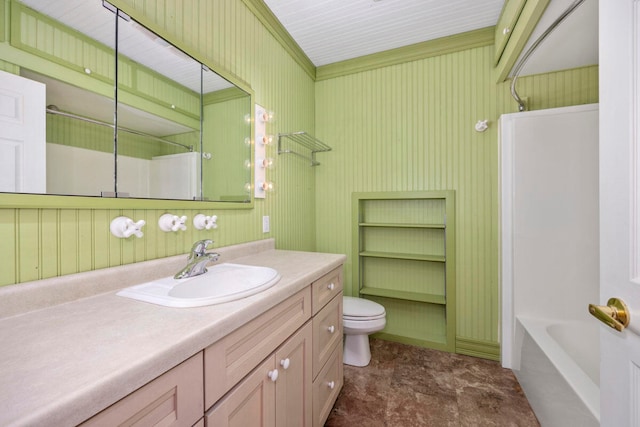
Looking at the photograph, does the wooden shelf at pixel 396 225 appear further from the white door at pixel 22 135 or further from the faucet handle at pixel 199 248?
the white door at pixel 22 135

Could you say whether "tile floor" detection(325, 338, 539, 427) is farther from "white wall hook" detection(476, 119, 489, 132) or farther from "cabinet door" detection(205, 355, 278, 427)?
"white wall hook" detection(476, 119, 489, 132)

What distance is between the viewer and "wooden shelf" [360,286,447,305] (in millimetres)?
2181

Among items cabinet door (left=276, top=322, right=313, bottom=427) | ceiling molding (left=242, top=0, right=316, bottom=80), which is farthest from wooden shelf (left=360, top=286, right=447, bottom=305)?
ceiling molding (left=242, top=0, right=316, bottom=80)

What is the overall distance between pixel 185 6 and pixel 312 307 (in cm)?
155

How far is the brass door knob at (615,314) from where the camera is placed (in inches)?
Result: 25.3

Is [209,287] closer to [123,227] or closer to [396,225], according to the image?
[123,227]

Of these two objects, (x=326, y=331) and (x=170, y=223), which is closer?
(x=170, y=223)

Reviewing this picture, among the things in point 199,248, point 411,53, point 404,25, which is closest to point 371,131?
point 411,53

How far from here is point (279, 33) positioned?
200cm

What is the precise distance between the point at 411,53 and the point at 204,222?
2179 mm

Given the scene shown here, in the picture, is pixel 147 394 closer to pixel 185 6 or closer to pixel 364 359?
pixel 185 6

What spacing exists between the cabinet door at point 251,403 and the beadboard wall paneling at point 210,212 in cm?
65

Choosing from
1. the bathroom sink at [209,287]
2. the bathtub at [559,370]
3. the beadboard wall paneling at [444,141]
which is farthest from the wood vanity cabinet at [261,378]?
the beadboard wall paneling at [444,141]

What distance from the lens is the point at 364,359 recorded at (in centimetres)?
196
